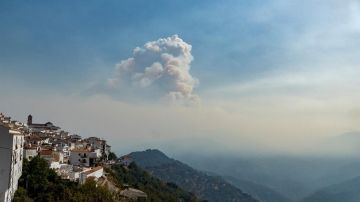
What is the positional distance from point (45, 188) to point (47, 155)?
12.3 metres

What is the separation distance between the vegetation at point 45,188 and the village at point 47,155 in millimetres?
861

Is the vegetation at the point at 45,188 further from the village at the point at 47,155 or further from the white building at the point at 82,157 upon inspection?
the white building at the point at 82,157

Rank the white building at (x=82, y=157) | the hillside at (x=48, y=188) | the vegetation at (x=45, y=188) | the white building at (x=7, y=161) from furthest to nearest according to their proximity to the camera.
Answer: the white building at (x=82, y=157), the vegetation at (x=45, y=188), the hillside at (x=48, y=188), the white building at (x=7, y=161)

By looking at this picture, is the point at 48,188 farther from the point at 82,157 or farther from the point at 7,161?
the point at 82,157

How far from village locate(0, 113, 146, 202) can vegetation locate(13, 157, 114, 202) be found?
0.86m

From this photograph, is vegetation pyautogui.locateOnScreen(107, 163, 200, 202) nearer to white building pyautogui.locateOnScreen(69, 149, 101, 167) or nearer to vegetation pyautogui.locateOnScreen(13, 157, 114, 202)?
white building pyautogui.locateOnScreen(69, 149, 101, 167)

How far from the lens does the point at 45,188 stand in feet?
140

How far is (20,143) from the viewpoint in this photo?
41.4m

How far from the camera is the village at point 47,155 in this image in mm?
36500

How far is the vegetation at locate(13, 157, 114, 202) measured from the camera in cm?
4138

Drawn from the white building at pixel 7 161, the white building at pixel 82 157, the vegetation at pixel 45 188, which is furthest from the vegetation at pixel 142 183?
the white building at pixel 7 161

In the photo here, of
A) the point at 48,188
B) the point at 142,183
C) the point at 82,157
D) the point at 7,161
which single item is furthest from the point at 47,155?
the point at 142,183

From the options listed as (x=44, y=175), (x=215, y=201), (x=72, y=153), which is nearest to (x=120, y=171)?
(x=72, y=153)

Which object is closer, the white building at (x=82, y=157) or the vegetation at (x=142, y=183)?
the white building at (x=82, y=157)
